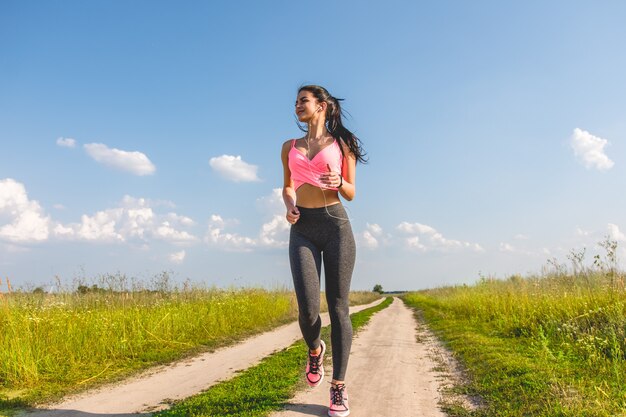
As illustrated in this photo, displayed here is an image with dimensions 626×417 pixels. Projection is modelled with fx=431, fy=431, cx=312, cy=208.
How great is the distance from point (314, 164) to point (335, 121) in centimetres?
55

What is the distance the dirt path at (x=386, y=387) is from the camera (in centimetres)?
402

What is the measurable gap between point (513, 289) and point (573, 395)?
8717 mm

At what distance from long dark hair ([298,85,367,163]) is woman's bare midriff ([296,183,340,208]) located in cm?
44

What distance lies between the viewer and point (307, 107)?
3.82 meters

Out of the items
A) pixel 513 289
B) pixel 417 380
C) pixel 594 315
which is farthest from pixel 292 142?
pixel 513 289

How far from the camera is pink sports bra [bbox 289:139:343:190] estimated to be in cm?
362

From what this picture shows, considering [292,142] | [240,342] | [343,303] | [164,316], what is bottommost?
[240,342]

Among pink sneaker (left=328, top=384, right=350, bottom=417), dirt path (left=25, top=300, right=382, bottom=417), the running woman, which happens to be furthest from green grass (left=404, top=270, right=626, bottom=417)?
dirt path (left=25, top=300, right=382, bottom=417)

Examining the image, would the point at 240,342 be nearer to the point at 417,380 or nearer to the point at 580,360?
the point at 417,380

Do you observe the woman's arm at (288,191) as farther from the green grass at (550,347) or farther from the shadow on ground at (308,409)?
the green grass at (550,347)

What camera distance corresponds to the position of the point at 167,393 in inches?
205

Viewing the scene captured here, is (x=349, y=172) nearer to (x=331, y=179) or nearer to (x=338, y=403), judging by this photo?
(x=331, y=179)

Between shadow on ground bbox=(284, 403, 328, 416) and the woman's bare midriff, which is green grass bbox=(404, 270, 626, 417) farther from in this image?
the woman's bare midriff

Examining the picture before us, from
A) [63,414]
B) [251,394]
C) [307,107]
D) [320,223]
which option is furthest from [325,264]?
[63,414]
